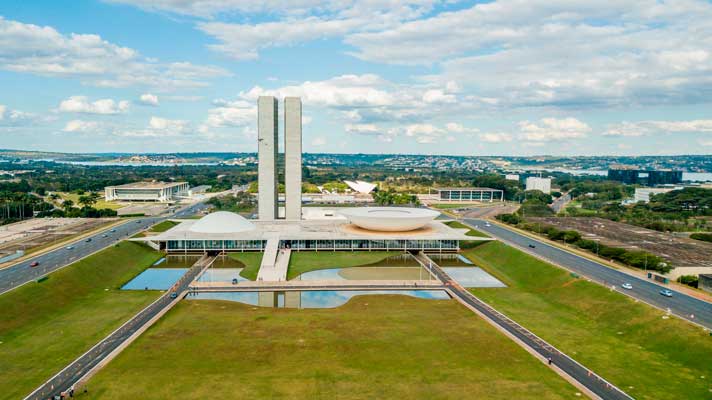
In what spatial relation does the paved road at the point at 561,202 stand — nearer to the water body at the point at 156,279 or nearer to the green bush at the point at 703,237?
the green bush at the point at 703,237

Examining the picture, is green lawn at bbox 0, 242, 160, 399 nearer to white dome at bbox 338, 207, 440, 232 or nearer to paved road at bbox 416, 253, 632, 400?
paved road at bbox 416, 253, 632, 400

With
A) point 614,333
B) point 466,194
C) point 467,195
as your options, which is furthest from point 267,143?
point 467,195

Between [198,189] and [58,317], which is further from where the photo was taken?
[198,189]

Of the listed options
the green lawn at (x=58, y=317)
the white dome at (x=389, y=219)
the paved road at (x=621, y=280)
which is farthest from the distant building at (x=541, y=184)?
the green lawn at (x=58, y=317)

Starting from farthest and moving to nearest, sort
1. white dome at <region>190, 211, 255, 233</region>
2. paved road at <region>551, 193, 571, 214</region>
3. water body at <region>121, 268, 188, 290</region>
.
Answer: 1. paved road at <region>551, 193, 571, 214</region>
2. white dome at <region>190, 211, 255, 233</region>
3. water body at <region>121, 268, 188, 290</region>

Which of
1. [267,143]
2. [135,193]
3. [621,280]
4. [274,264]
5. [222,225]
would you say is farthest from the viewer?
[135,193]

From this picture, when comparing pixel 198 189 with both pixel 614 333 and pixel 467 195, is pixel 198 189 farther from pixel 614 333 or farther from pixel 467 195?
pixel 614 333

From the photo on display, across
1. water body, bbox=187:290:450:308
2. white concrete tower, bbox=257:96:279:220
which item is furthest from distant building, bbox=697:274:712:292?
white concrete tower, bbox=257:96:279:220
